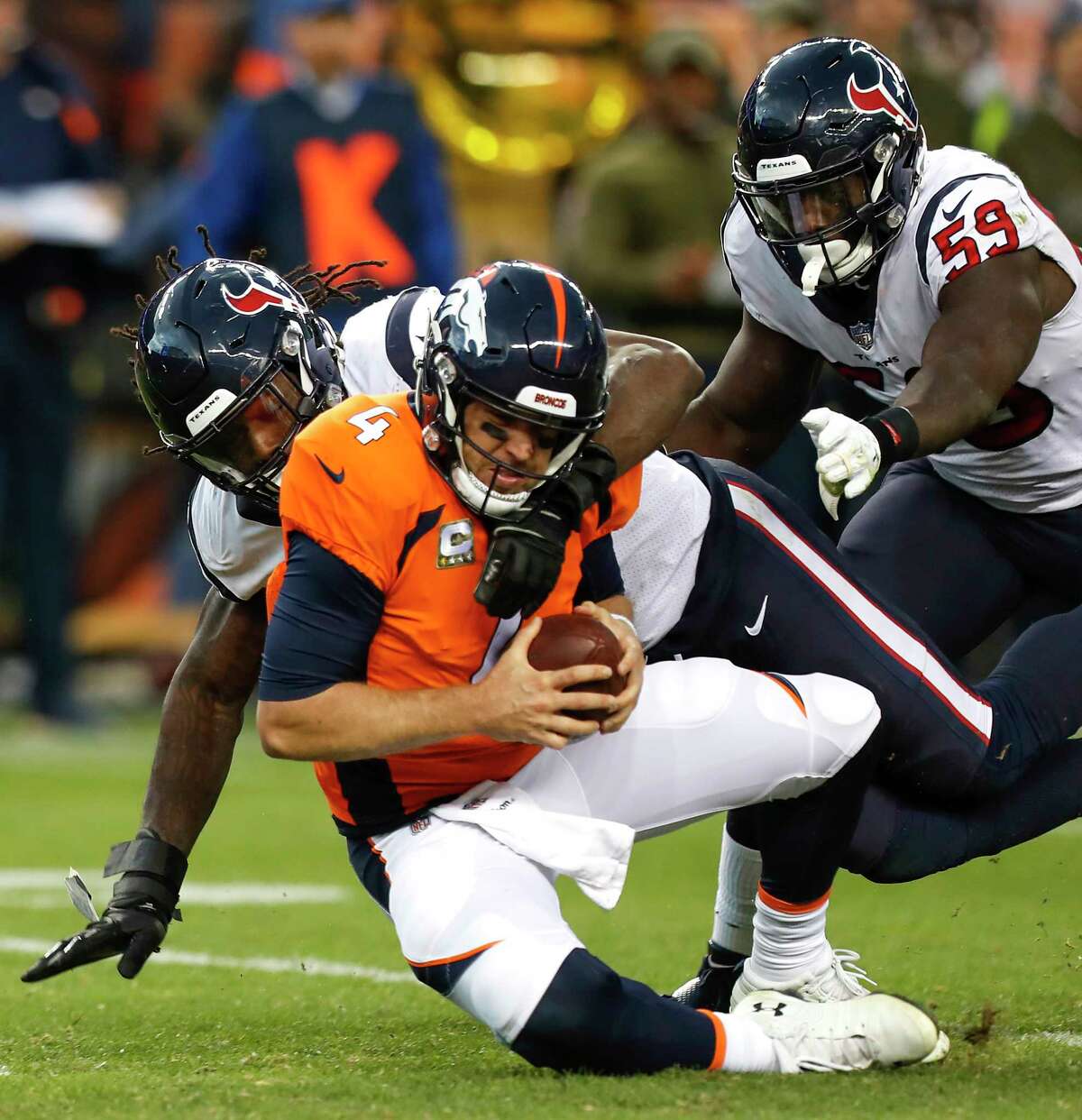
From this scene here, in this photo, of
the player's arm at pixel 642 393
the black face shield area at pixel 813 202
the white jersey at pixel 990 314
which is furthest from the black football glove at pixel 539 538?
the white jersey at pixel 990 314

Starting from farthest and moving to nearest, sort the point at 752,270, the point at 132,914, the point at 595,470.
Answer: the point at 752,270 < the point at 132,914 < the point at 595,470

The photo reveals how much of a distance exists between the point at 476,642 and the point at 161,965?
64.4 inches

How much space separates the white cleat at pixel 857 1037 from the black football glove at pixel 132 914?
1.13 metres

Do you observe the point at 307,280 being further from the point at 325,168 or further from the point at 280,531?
the point at 325,168

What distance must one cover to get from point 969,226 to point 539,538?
48.8 inches

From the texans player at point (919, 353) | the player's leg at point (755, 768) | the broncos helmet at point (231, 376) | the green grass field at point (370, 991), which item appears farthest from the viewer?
the texans player at point (919, 353)

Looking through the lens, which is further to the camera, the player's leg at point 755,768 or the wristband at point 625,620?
the player's leg at point 755,768

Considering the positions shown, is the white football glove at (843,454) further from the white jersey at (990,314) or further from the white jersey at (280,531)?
the white jersey at (990,314)

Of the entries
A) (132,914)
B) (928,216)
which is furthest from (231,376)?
(928,216)

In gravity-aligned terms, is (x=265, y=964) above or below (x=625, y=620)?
below

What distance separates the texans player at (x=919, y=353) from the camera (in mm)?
3844

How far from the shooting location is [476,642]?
11.0ft

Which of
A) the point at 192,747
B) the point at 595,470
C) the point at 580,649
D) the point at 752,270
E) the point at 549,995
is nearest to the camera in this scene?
the point at 549,995

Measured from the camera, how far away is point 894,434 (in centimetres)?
356
